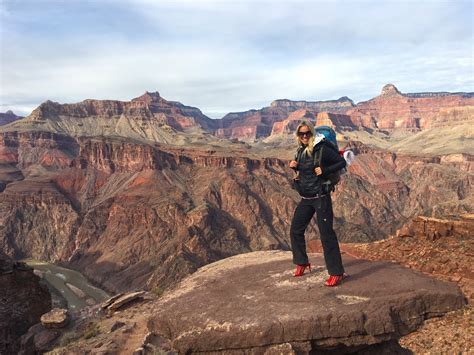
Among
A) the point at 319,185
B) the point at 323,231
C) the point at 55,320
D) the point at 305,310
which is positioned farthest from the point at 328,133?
the point at 55,320

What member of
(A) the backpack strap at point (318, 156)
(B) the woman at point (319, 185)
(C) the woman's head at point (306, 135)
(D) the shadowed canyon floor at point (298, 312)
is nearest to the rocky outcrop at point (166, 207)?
(D) the shadowed canyon floor at point (298, 312)

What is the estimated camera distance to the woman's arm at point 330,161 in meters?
7.09

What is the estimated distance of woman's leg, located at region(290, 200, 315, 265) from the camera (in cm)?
769

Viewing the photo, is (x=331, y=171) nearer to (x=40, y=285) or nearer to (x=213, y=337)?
(x=213, y=337)

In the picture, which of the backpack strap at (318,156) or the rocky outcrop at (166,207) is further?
the rocky outcrop at (166,207)

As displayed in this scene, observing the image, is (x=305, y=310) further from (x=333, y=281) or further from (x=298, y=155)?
(x=298, y=155)

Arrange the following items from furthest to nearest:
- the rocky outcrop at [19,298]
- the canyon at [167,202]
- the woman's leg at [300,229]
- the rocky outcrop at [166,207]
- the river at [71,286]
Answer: the canyon at [167,202], the rocky outcrop at [166,207], the river at [71,286], the rocky outcrop at [19,298], the woman's leg at [300,229]

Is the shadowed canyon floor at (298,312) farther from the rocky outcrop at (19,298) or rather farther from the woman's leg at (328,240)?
the rocky outcrop at (19,298)

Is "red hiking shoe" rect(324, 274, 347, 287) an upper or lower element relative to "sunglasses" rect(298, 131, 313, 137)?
lower

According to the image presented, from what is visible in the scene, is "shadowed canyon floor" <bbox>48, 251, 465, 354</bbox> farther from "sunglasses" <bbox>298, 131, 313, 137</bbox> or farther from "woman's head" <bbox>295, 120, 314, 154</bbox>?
"sunglasses" <bbox>298, 131, 313, 137</bbox>

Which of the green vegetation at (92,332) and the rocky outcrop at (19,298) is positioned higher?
the green vegetation at (92,332)

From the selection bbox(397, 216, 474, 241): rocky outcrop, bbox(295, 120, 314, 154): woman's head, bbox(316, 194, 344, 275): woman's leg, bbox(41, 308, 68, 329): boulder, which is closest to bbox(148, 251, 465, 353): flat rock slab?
bbox(316, 194, 344, 275): woman's leg

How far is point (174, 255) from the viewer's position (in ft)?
243

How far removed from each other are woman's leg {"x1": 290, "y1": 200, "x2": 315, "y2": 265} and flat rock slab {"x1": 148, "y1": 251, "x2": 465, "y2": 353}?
427 millimetres
